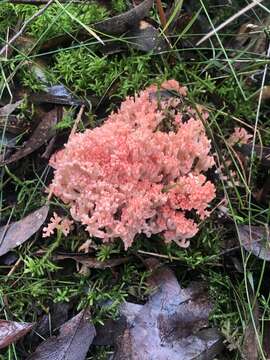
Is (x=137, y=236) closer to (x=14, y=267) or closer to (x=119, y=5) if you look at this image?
(x=14, y=267)

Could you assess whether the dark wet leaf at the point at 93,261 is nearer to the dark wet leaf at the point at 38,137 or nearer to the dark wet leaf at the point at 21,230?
the dark wet leaf at the point at 21,230

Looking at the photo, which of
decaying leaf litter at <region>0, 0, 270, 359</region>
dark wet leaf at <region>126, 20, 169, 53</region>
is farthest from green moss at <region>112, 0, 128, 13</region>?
dark wet leaf at <region>126, 20, 169, 53</region>

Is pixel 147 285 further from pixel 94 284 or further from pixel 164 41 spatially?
pixel 164 41

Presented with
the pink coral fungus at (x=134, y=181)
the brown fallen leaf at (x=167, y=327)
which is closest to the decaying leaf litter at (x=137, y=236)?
the brown fallen leaf at (x=167, y=327)

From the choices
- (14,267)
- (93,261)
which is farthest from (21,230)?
(93,261)

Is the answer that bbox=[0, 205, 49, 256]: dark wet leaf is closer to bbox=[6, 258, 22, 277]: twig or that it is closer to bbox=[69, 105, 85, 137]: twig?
bbox=[6, 258, 22, 277]: twig

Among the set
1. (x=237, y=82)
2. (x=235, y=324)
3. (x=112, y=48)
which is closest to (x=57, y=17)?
(x=112, y=48)
